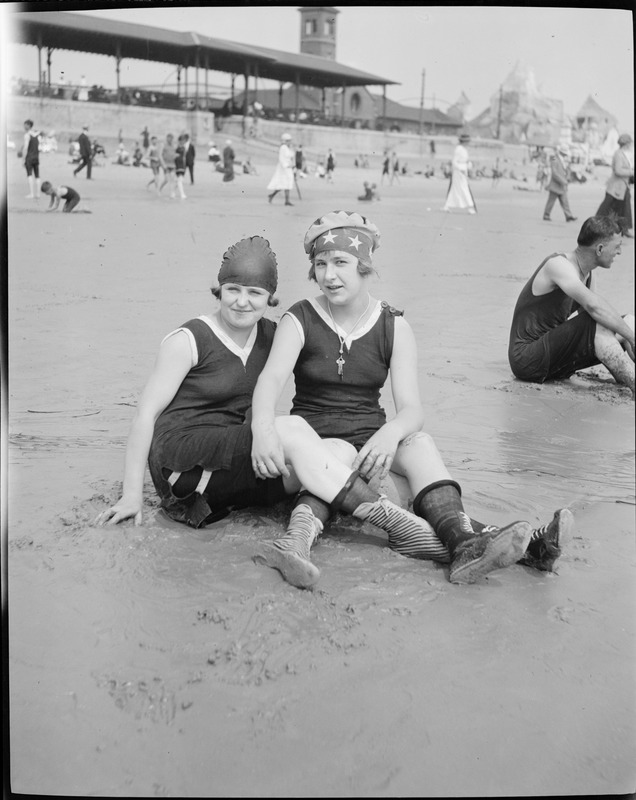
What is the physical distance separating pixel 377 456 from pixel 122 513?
0.92 metres

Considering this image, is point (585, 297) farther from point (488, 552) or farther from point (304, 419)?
point (488, 552)

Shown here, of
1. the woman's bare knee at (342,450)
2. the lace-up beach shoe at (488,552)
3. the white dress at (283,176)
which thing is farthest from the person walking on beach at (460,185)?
the lace-up beach shoe at (488,552)

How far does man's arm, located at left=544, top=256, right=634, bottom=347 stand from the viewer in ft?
18.4

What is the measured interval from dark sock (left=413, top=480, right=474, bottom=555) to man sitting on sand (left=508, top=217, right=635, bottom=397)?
274 centimetres

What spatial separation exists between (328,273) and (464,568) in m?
1.15

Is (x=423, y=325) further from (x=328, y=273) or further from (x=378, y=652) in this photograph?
(x=378, y=652)

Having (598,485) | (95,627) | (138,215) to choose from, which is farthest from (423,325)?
(138,215)

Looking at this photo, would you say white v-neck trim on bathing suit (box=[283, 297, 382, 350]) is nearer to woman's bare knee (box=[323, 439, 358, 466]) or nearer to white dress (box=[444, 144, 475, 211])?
woman's bare knee (box=[323, 439, 358, 466])

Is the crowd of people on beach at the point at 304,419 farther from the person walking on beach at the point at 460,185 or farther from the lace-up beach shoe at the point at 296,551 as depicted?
the person walking on beach at the point at 460,185

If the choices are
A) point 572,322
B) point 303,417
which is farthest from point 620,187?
point 303,417

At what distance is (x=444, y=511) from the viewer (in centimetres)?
319

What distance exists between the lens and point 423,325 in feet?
23.5

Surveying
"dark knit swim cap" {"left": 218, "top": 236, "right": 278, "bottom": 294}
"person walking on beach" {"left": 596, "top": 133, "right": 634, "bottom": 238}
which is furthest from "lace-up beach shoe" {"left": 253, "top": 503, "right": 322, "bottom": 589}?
"person walking on beach" {"left": 596, "top": 133, "right": 634, "bottom": 238}

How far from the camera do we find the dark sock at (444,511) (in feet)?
10.2
